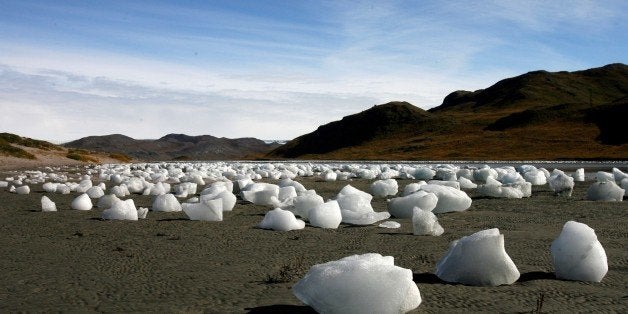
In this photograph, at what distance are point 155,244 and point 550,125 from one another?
2833 inches

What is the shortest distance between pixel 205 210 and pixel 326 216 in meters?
1.53

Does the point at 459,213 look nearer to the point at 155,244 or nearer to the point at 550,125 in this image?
the point at 155,244

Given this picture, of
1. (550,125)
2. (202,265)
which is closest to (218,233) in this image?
(202,265)

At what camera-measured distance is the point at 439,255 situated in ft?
15.2

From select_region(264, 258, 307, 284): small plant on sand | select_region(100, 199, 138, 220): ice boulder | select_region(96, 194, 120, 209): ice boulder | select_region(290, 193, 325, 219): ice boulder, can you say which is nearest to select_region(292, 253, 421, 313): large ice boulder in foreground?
select_region(264, 258, 307, 284): small plant on sand

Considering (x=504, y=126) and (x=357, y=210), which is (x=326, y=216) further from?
(x=504, y=126)

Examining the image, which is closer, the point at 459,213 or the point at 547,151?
the point at 459,213

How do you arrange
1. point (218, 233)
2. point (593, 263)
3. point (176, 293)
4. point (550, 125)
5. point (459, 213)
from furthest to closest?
point (550, 125)
point (459, 213)
point (218, 233)
point (593, 263)
point (176, 293)

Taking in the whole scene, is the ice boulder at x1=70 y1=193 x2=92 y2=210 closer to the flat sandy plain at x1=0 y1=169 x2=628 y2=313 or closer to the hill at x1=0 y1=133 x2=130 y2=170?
the flat sandy plain at x1=0 y1=169 x2=628 y2=313

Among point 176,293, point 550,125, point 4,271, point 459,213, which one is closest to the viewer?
point 176,293

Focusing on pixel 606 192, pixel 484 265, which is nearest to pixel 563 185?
pixel 606 192

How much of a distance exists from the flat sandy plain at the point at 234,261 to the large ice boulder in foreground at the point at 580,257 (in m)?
0.07

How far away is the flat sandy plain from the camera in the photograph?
128 inches

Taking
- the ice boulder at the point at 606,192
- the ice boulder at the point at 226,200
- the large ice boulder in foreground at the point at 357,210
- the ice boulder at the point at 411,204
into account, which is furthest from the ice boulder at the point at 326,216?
the ice boulder at the point at 606,192
